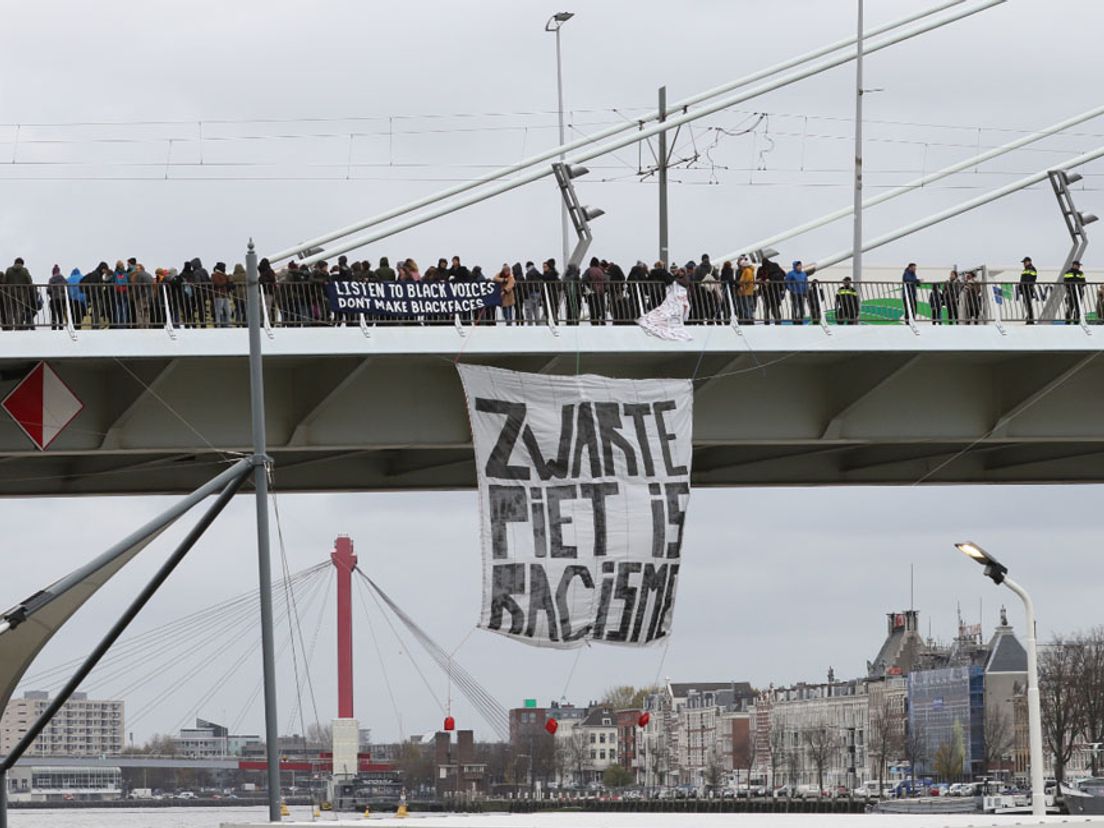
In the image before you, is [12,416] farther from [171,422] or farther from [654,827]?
[654,827]

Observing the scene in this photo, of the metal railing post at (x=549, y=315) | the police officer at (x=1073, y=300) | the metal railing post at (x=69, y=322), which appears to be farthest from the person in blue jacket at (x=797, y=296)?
the metal railing post at (x=69, y=322)

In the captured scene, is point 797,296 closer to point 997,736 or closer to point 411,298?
point 411,298

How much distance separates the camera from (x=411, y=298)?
1284 inches

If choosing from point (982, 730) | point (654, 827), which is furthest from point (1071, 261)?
point (982, 730)

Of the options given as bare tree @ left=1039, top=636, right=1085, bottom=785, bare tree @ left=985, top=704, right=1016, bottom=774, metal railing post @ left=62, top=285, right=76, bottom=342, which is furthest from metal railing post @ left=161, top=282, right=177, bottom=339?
bare tree @ left=985, top=704, right=1016, bottom=774

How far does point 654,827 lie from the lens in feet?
55.3

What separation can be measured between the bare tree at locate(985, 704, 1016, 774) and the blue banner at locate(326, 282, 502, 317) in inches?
6260

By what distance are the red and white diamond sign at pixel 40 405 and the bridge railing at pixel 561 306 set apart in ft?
2.90

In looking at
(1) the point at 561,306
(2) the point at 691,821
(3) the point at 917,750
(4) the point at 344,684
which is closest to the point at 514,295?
(1) the point at 561,306

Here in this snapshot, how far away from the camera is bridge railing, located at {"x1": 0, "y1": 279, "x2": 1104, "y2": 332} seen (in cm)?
3161

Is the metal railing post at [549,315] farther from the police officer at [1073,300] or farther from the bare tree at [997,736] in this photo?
the bare tree at [997,736]

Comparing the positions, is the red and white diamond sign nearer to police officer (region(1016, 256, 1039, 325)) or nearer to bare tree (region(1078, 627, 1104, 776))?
police officer (region(1016, 256, 1039, 325))

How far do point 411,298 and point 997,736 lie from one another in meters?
162

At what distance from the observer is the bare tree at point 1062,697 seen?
463 feet
